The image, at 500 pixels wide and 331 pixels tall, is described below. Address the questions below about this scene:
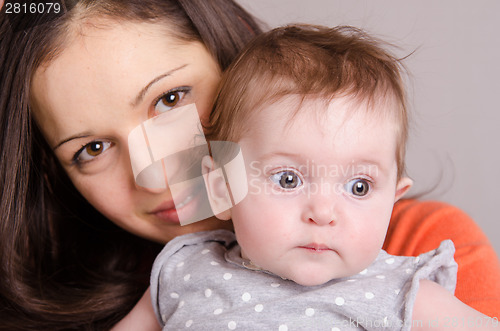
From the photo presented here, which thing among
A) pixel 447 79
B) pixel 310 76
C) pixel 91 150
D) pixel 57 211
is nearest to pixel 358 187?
pixel 310 76

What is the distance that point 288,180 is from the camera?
39.4 inches

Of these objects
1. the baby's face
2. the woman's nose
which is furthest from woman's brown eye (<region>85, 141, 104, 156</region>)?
the baby's face

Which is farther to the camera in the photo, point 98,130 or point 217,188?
point 98,130

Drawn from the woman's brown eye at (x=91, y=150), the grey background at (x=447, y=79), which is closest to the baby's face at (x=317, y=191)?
the woman's brown eye at (x=91, y=150)

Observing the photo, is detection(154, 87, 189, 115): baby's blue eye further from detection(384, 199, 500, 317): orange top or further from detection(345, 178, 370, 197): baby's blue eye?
detection(384, 199, 500, 317): orange top

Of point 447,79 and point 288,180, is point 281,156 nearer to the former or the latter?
point 288,180

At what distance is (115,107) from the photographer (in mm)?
1205

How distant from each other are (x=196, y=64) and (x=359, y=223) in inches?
22.0

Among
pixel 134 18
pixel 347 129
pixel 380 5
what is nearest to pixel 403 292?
pixel 347 129

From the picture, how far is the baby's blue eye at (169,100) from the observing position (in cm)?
126

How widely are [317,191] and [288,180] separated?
→ 58 millimetres

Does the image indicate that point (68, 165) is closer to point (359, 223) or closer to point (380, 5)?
point (359, 223)

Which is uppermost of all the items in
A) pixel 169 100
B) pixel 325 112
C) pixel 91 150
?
pixel 325 112

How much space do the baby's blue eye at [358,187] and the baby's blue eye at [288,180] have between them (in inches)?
3.5
